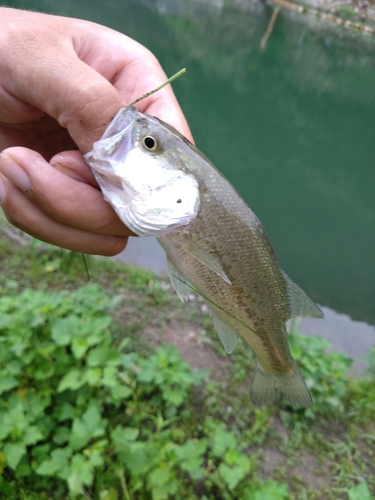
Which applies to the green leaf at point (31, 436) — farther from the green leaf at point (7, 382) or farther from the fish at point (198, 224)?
the fish at point (198, 224)

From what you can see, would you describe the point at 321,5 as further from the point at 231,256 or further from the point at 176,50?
the point at 231,256

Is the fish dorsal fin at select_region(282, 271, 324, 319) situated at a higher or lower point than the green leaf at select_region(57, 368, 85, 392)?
higher

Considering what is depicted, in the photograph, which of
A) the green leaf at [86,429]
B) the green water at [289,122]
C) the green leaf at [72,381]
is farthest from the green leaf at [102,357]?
the green water at [289,122]

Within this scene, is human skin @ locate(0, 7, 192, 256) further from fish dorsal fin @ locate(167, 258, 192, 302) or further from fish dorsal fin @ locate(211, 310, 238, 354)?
fish dorsal fin @ locate(211, 310, 238, 354)

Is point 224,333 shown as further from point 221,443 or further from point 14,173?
point 14,173

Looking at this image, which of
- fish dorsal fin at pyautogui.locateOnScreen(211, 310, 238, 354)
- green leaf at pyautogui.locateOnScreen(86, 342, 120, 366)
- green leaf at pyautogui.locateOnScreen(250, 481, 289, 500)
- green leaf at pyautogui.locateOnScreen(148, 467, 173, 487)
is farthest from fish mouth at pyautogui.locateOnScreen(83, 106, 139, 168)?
green leaf at pyautogui.locateOnScreen(250, 481, 289, 500)

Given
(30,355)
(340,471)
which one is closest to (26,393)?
(30,355)

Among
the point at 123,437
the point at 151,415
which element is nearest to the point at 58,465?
the point at 123,437
